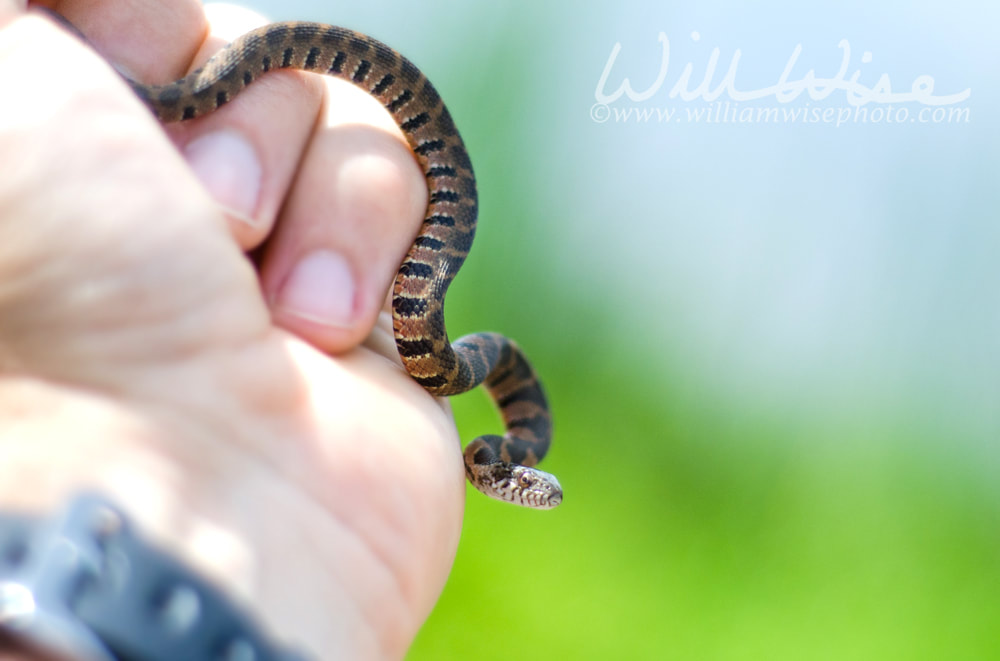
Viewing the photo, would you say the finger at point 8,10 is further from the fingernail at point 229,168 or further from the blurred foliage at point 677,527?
the blurred foliage at point 677,527

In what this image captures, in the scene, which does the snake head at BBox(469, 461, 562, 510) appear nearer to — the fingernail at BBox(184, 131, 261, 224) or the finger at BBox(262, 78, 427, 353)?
the finger at BBox(262, 78, 427, 353)

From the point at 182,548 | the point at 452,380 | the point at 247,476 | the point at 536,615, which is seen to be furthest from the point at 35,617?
the point at 536,615

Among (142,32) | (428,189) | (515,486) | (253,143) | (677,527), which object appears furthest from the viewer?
(677,527)

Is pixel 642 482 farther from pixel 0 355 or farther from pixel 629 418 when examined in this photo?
pixel 0 355

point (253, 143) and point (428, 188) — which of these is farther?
point (428, 188)

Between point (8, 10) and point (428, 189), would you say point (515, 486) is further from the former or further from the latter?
point (8, 10)

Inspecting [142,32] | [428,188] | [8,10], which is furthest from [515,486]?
[8,10]
